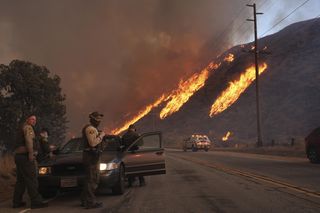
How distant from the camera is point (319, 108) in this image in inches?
3027

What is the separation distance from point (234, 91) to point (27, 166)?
90852 mm

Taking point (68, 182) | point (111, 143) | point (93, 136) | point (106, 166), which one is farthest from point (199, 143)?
point (93, 136)

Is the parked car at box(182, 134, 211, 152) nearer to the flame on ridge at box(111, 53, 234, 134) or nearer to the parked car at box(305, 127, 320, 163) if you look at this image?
the parked car at box(305, 127, 320, 163)

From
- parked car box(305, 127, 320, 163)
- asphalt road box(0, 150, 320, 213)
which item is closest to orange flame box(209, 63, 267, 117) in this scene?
parked car box(305, 127, 320, 163)

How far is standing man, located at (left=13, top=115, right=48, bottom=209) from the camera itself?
1102 cm

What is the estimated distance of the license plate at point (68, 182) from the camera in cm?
1189

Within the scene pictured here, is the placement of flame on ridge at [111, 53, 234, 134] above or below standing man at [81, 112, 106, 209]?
above

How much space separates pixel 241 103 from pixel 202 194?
3295 inches

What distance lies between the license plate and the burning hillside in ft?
188

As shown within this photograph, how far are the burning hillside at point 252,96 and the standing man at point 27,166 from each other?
5828cm

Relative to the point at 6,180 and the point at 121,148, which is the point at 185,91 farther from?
the point at 121,148

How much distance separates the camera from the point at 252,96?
312 ft

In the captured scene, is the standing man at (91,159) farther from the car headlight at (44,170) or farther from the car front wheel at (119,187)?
the car front wheel at (119,187)

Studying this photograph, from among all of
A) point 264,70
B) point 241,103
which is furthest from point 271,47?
point 241,103
